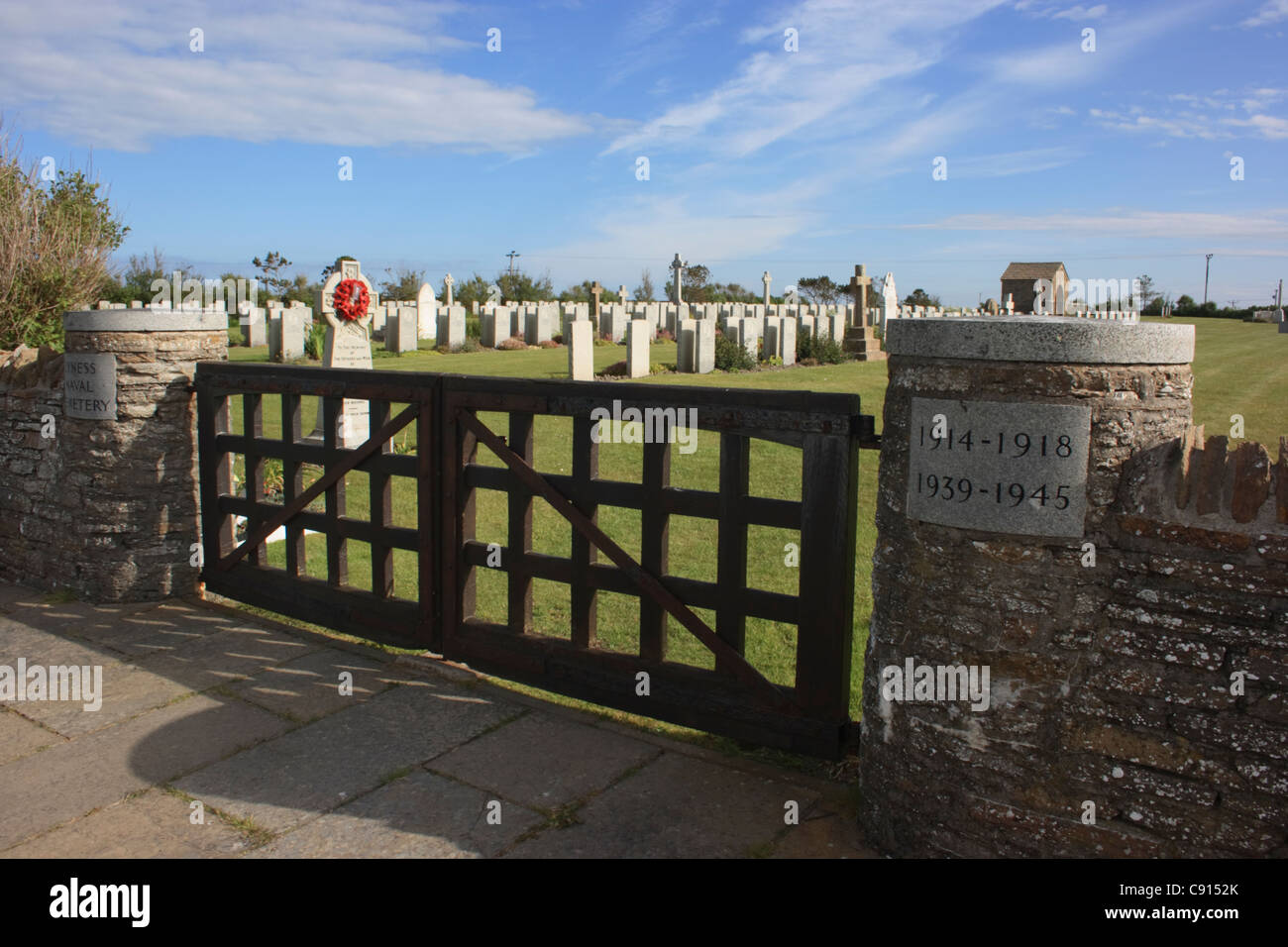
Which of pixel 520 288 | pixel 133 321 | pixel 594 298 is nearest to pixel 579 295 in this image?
pixel 520 288

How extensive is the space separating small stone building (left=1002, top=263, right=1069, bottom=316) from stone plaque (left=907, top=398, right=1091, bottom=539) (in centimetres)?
4213

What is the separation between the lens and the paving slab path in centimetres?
326

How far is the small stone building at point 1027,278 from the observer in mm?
43469

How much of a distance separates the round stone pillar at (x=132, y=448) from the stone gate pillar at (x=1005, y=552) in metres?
4.61

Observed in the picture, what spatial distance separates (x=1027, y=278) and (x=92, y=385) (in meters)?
46.7

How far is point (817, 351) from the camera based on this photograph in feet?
71.6

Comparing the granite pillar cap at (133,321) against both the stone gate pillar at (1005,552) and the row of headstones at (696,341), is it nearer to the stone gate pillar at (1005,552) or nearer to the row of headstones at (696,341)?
the stone gate pillar at (1005,552)

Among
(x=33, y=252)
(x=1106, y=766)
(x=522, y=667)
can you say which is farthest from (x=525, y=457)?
(x=33, y=252)

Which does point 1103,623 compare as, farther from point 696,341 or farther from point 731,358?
point 731,358

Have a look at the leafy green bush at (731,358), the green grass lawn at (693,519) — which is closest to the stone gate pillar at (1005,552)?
the green grass lawn at (693,519)

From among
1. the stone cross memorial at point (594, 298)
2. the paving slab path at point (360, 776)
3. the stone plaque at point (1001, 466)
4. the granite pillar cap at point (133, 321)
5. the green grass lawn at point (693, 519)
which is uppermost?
the stone cross memorial at point (594, 298)
